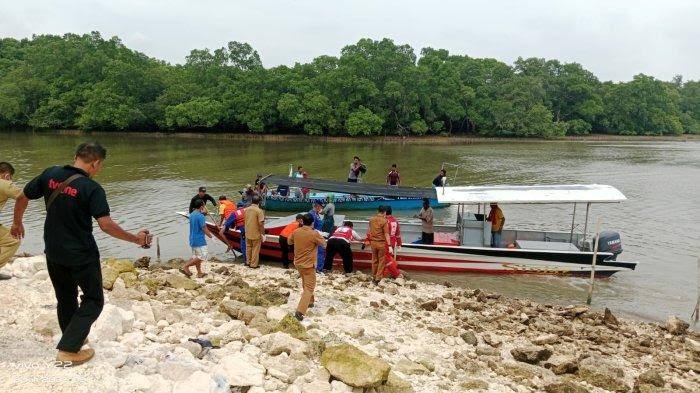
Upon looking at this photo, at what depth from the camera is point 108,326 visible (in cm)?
597

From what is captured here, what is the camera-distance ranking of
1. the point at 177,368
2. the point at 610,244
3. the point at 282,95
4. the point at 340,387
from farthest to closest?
the point at 282,95, the point at 610,244, the point at 340,387, the point at 177,368

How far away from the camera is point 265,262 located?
14.6 metres

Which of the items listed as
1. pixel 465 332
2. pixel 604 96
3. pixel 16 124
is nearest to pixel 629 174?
pixel 465 332

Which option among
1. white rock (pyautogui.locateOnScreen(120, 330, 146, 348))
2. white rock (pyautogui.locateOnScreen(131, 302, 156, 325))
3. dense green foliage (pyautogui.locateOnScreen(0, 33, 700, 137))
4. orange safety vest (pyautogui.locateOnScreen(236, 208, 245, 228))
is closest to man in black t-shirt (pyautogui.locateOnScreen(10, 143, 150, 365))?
white rock (pyautogui.locateOnScreen(120, 330, 146, 348))

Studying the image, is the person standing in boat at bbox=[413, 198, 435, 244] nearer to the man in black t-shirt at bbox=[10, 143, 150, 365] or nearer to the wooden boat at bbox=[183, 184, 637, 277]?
the wooden boat at bbox=[183, 184, 637, 277]

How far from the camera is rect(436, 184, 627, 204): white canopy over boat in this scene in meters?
13.2

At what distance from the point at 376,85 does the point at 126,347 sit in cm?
6549

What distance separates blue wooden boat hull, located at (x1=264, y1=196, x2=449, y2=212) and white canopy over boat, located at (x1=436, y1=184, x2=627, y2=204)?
24.7 ft

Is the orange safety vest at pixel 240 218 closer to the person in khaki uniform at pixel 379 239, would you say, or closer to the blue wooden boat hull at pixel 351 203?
the person in khaki uniform at pixel 379 239

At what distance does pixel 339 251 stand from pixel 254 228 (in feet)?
7.13

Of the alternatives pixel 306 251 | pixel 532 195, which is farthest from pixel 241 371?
pixel 532 195

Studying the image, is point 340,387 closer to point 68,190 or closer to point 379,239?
point 68,190

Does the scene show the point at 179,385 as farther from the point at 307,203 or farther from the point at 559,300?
the point at 307,203

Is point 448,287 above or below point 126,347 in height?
below
